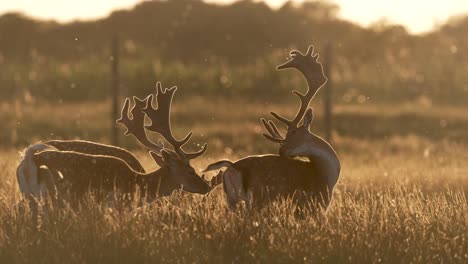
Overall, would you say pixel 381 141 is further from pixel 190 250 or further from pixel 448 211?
pixel 190 250

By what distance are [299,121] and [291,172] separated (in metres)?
0.49

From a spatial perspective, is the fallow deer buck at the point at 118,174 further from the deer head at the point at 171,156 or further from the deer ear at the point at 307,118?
the deer ear at the point at 307,118

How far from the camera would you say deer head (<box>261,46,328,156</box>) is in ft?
31.4

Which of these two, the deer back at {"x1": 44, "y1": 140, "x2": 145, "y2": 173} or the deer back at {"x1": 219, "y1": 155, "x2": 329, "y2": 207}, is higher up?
the deer back at {"x1": 44, "y1": 140, "x2": 145, "y2": 173}

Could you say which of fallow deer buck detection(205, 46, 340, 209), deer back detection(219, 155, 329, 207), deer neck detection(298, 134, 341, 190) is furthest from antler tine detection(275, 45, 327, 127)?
deer back detection(219, 155, 329, 207)

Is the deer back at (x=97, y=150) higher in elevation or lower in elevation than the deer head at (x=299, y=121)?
lower

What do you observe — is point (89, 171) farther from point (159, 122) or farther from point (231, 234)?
point (231, 234)

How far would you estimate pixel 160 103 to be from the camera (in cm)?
1001

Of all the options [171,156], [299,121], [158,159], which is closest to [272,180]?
[299,121]

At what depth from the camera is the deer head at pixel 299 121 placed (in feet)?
31.4

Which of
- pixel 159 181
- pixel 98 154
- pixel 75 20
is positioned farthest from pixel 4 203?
pixel 75 20

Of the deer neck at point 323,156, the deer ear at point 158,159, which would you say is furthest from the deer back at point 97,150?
the deer neck at point 323,156

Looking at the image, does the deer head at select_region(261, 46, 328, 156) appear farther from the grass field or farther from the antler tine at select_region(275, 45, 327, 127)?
the grass field

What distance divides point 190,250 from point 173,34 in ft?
124
